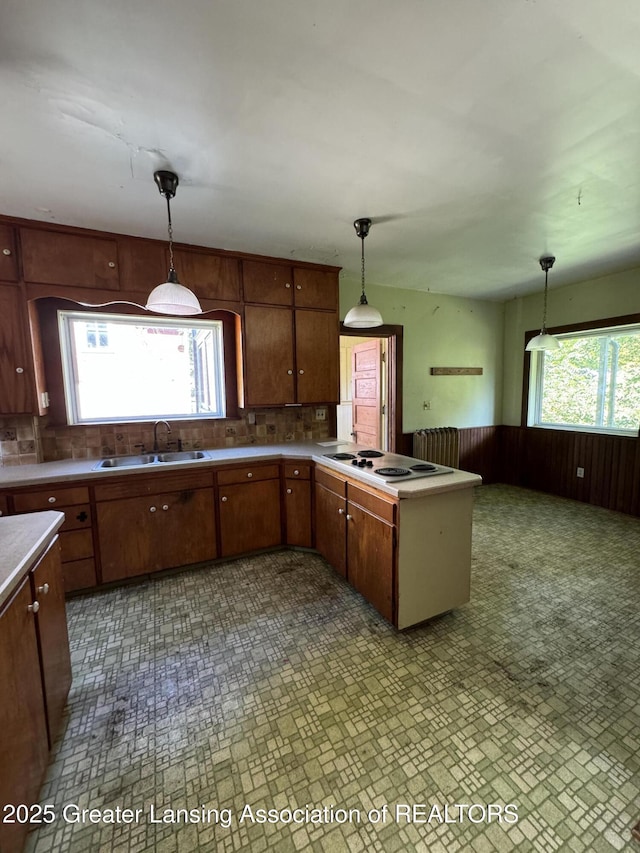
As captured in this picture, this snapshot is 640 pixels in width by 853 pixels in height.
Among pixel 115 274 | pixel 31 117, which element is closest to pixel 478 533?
pixel 115 274

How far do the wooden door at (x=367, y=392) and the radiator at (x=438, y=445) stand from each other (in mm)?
510

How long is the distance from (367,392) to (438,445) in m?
1.17

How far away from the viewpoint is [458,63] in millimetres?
1245

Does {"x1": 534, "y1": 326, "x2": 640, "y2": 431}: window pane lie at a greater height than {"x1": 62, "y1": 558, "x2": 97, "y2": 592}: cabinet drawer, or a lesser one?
greater

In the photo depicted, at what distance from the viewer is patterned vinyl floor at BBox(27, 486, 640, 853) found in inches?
45.5

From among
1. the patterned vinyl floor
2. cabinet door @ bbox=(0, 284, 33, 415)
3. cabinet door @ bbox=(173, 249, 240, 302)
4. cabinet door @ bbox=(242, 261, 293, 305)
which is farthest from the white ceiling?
the patterned vinyl floor

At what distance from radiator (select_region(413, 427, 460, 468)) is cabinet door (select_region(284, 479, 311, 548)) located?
198cm

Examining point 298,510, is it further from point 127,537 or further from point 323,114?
point 323,114

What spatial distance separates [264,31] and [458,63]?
0.69 meters

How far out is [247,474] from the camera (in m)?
2.89

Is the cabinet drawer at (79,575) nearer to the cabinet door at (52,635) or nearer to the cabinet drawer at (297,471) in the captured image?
the cabinet door at (52,635)

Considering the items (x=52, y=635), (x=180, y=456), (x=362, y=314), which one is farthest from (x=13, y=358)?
(x=362, y=314)

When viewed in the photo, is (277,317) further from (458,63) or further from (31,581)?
(31,581)

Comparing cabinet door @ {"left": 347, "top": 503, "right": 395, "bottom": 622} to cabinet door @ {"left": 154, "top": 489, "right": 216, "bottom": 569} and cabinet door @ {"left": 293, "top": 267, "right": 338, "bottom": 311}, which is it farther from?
cabinet door @ {"left": 293, "top": 267, "right": 338, "bottom": 311}
